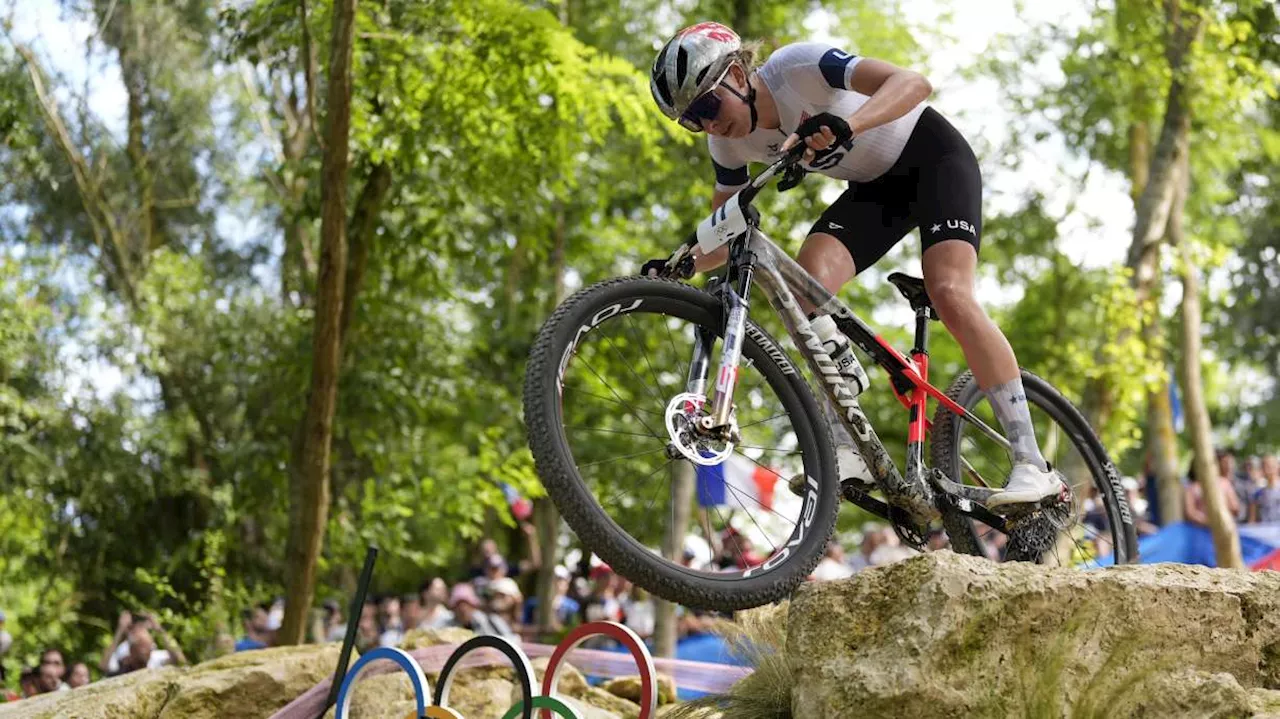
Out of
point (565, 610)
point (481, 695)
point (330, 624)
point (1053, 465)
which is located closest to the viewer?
point (1053, 465)

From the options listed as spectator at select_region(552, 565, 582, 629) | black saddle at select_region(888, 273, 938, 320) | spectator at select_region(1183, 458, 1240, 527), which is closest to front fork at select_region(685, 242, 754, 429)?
black saddle at select_region(888, 273, 938, 320)

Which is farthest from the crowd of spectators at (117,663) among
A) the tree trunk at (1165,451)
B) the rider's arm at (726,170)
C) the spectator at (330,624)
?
the tree trunk at (1165,451)

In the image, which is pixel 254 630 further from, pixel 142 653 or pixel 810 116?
pixel 810 116

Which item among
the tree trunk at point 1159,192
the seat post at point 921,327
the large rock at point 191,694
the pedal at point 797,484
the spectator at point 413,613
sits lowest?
the large rock at point 191,694

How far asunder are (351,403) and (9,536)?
10357 mm

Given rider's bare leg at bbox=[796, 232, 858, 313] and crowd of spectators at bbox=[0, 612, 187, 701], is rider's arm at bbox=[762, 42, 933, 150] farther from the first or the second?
crowd of spectators at bbox=[0, 612, 187, 701]

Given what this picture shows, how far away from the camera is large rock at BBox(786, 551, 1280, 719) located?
152 inches

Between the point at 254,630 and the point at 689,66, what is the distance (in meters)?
12.2

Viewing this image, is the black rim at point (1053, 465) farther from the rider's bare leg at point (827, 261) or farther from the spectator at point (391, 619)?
the spectator at point (391, 619)

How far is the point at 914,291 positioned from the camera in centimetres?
514

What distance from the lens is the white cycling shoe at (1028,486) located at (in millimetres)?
4824

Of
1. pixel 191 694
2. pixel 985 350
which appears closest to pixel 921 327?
pixel 985 350

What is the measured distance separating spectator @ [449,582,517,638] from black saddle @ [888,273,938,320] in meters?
5.77

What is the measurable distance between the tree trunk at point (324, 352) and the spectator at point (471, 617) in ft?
4.26
